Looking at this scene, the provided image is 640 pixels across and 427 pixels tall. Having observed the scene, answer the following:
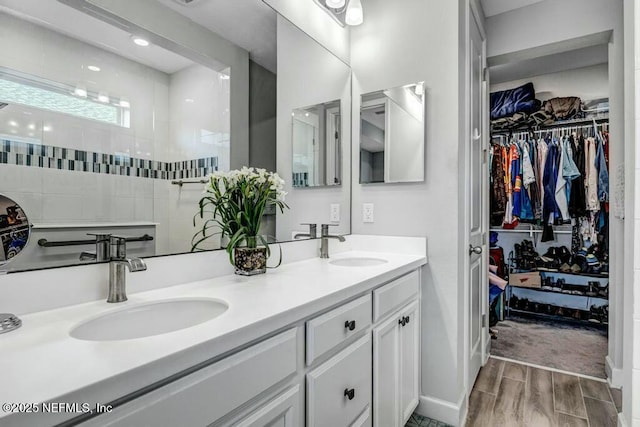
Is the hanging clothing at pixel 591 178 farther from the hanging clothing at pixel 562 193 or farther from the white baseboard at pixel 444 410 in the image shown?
the white baseboard at pixel 444 410

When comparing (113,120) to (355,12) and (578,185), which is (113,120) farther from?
(578,185)

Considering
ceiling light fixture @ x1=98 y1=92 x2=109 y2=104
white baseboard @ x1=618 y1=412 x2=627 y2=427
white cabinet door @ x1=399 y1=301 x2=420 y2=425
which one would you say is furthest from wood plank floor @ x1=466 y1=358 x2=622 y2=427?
ceiling light fixture @ x1=98 y1=92 x2=109 y2=104

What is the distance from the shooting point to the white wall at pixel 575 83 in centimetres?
341

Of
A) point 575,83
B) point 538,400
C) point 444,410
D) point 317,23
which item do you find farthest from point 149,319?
point 575,83

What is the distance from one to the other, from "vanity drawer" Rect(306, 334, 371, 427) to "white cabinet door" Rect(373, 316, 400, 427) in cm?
6

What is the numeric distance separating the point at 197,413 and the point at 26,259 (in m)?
0.61

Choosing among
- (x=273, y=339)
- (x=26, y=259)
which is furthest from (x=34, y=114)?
(x=273, y=339)

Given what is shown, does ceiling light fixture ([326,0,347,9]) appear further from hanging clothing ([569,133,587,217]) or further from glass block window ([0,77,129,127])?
hanging clothing ([569,133,587,217])

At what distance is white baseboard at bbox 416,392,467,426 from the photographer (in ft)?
5.87

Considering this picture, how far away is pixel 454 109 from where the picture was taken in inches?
71.6

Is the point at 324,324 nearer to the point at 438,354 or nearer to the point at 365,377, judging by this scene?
the point at 365,377

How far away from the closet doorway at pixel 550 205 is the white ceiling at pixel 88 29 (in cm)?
285

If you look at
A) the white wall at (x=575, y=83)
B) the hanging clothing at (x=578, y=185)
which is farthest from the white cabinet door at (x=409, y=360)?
the white wall at (x=575, y=83)

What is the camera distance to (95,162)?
101cm
